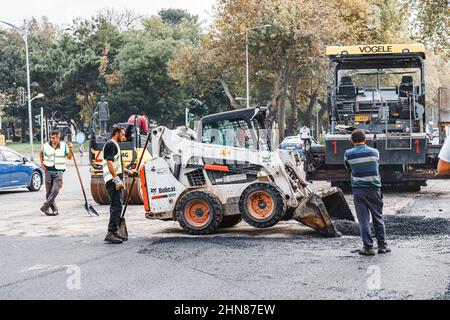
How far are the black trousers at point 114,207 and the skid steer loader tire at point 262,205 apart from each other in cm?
181

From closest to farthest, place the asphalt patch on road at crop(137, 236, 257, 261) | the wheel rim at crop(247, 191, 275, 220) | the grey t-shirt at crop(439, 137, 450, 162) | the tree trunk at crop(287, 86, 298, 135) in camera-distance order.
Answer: the grey t-shirt at crop(439, 137, 450, 162)
the asphalt patch on road at crop(137, 236, 257, 261)
the wheel rim at crop(247, 191, 275, 220)
the tree trunk at crop(287, 86, 298, 135)

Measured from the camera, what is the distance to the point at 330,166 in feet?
62.0

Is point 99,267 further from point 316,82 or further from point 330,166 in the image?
point 316,82

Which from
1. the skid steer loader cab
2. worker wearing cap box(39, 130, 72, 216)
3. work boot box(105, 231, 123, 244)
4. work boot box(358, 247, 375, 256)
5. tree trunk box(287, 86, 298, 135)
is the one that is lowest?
work boot box(358, 247, 375, 256)

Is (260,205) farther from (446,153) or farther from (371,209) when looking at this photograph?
(446,153)

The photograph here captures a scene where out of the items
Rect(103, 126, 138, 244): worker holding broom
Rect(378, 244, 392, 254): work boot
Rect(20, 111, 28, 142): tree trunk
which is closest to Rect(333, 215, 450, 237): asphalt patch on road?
Rect(378, 244, 392, 254): work boot

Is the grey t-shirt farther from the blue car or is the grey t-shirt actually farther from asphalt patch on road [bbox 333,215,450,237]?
the blue car

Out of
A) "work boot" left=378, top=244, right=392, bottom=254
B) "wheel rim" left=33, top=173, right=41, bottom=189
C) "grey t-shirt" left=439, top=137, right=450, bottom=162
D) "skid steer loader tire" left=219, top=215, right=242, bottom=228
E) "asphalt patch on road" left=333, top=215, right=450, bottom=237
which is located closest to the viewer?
"grey t-shirt" left=439, top=137, right=450, bottom=162

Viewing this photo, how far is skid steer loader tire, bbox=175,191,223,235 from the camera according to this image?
1209cm

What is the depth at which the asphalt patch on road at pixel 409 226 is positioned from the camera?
11.8m

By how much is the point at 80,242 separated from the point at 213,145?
8.52 ft

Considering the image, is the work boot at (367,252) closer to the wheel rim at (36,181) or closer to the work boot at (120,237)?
the work boot at (120,237)

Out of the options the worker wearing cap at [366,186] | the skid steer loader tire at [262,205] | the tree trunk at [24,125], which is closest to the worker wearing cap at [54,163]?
the skid steer loader tire at [262,205]
